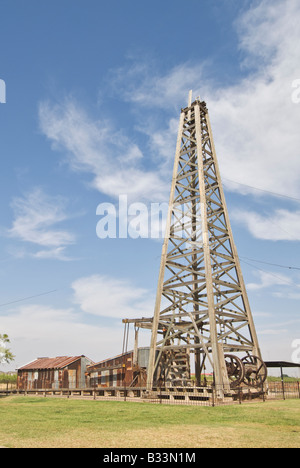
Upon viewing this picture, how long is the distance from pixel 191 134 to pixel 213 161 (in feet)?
8.49

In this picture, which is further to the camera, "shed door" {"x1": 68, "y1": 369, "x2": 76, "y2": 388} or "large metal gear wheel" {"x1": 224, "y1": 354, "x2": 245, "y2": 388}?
"shed door" {"x1": 68, "y1": 369, "x2": 76, "y2": 388}

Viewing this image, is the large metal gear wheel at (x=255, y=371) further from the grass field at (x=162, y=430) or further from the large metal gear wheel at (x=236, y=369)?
the grass field at (x=162, y=430)

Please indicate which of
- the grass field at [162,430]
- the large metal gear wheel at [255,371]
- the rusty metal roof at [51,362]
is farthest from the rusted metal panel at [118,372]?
the grass field at [162,430]

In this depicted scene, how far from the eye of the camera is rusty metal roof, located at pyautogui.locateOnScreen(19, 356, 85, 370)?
34.1 m

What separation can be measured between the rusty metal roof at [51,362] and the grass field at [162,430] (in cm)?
2130

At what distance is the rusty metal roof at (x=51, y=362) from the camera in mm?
34094

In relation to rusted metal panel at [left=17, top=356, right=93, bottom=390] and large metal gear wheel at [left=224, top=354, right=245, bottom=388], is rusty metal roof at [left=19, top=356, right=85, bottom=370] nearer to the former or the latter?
rusted metal panel at [left=17, top=356, right=93, bottom=390]

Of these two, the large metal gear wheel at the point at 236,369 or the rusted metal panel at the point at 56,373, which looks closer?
the large metal gear wheel at the point at 236,369

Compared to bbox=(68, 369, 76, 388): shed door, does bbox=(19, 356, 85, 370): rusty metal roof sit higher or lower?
higher

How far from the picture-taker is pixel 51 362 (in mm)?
36469

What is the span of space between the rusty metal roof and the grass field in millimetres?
21303

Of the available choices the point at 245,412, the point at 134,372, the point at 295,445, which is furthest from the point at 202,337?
the point at 295,445

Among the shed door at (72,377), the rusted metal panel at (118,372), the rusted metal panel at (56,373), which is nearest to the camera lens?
the rusted metal panel at (118,372)

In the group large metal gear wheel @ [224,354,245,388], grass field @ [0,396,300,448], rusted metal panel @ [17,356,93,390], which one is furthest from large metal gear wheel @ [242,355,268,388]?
rusted metal panel @ [17,356,93,390]
